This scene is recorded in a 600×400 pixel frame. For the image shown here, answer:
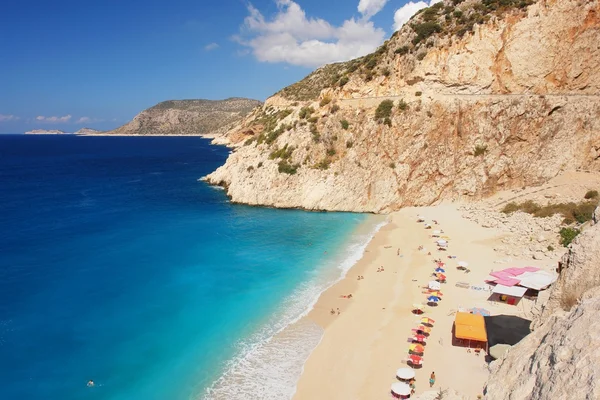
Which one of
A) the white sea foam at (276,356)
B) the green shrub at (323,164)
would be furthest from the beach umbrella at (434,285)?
the green shrub at (323,164)

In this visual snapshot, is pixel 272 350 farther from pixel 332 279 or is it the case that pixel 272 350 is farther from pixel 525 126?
pixel 525 126

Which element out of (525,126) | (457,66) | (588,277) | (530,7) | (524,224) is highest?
(530,7)

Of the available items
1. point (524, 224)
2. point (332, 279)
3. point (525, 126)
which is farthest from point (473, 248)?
point (525, 126)

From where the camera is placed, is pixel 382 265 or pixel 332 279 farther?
pixel 382 265

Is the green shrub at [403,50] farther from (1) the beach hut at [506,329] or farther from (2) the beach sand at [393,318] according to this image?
(1) the beach hut at [506,329]

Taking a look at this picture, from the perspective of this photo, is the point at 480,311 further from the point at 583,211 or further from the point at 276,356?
the point at 583,211

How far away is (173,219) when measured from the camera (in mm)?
43469

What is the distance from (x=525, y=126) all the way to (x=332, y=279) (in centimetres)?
3034

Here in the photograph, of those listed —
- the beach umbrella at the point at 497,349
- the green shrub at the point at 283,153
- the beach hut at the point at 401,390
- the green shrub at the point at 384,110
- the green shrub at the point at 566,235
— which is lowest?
the beach hut at the point at 401,390

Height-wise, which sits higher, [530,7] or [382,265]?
[530,7]

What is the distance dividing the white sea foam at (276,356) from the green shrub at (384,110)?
27.5 meters

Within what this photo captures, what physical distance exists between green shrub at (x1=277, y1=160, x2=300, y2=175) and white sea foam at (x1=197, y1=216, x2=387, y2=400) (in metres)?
25.2

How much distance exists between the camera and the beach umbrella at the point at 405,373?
15716mm

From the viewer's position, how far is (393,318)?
2127 centimetres
